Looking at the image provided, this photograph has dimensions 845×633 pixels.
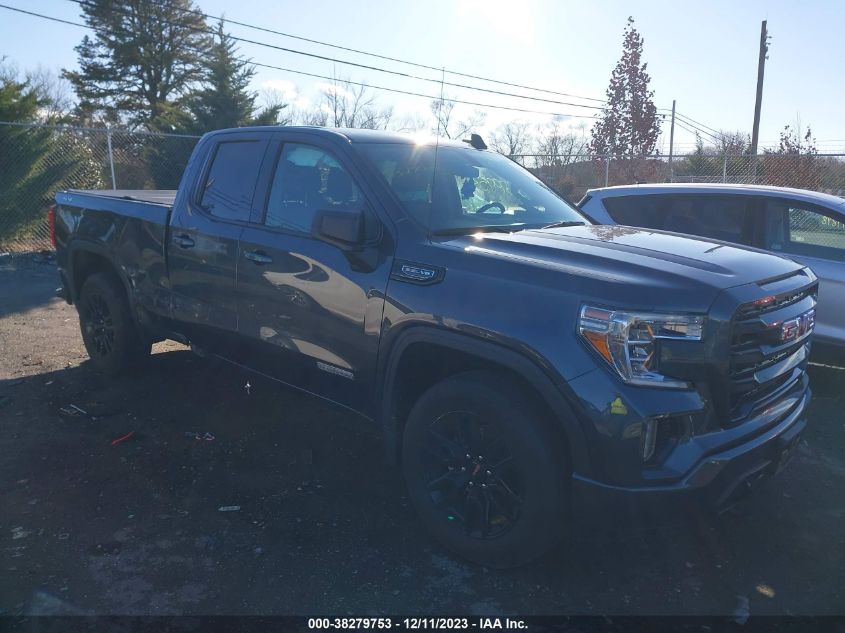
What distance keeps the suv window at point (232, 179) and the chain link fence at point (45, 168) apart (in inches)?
365

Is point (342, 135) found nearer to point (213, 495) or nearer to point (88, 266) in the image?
point (213, 495)

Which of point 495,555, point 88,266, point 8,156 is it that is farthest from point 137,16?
point 495,555

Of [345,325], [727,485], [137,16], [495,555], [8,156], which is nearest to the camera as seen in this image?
[727,485]

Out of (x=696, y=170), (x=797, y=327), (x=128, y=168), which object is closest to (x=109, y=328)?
(x=797, y=327)

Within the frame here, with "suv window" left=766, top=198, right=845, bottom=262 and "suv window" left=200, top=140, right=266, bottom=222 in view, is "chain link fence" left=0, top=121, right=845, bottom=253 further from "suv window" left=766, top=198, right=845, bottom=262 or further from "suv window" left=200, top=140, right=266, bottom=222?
"suv window" left=200, top=140, right=266, bottom=222

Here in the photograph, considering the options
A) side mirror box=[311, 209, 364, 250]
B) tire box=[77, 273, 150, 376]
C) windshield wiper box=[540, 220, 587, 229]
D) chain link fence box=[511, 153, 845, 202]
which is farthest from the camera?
chain link fence box=[511, 153, 845, 202]

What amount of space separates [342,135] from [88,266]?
3277 mm

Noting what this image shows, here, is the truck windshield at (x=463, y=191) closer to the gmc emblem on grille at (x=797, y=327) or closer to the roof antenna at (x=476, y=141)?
the roof antenna at (x=476, y=141)

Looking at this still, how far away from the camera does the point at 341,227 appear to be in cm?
334

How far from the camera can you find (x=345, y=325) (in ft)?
11.9

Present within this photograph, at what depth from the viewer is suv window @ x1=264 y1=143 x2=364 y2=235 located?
3848mm

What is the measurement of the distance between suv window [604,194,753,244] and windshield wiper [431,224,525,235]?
314 cm

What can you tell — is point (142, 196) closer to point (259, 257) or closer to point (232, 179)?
point (232, 179)

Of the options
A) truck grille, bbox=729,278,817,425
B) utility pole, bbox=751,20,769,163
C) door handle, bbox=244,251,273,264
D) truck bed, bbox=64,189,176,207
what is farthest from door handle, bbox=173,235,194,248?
utility pole, bbox=751,20,769,163
